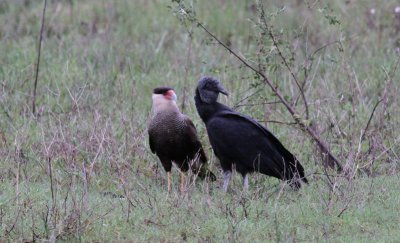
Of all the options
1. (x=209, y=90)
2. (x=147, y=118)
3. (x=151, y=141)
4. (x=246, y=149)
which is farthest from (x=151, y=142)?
(x=147, y=118)

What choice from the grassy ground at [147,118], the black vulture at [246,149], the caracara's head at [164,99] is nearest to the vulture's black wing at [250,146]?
the black vulture at [246,149]

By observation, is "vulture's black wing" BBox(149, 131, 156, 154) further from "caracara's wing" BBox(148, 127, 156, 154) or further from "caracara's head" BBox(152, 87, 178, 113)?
"caracara's head" BBox(152, 87, 178, 113)

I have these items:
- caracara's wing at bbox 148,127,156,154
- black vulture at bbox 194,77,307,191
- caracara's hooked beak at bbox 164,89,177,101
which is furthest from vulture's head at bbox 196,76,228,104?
→ caracara's wing at bbox 148,127,156,154

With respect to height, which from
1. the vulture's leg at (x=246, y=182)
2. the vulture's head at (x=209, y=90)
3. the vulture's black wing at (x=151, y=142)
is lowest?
the vulture's leg at (x=246, y=182)

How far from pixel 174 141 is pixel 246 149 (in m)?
0.54

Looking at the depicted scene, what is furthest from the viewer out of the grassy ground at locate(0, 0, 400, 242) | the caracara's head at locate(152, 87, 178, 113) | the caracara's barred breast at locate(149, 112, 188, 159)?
the caracara's head at locate(152, 87, 178, 113)

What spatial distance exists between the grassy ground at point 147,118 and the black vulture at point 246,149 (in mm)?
161

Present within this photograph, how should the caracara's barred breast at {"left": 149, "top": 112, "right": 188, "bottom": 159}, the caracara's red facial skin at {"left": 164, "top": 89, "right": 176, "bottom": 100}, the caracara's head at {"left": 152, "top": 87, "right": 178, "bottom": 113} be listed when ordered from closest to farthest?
the caracara's barred breast at {"left": 149, "top": 112, "right": 188, "bottom": 159} → the caracara's head at {"left": 152, "top": 87, "right": 178, "bottom": 113} → the caracara's red facial skin at {"left": 164, "top": 89, "right": 176, "bottom": 100}

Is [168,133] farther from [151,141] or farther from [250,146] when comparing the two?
[250,146]

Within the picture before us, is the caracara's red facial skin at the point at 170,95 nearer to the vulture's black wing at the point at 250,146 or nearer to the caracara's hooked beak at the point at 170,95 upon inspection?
the caracara's hooked beak at the point at 170,95

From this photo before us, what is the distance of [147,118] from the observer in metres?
7.66

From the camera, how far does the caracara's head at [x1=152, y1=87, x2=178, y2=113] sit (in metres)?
6.66

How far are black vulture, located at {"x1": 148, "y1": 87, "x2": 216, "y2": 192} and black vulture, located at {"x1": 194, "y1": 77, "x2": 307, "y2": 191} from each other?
201mm

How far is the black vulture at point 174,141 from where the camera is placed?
651cm
